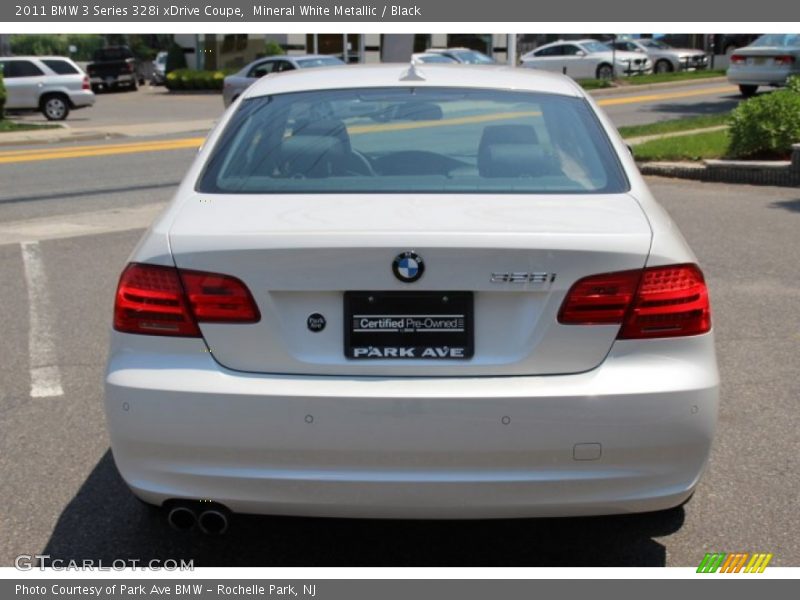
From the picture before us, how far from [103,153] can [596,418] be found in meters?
18.3

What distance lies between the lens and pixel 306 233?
11.7 ft

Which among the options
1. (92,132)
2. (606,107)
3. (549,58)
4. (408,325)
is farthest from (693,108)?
(408,325)

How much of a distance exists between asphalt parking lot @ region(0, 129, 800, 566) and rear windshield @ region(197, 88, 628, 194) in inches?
50.8

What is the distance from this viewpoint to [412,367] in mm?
3553

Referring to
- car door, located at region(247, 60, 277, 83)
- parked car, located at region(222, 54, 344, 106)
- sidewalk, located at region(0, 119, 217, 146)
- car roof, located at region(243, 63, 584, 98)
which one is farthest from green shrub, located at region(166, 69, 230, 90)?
car roof, located at region(243, 63, 584, 98)

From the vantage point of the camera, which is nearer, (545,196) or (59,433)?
(545,196)

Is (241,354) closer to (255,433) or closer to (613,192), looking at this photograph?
(255,433)

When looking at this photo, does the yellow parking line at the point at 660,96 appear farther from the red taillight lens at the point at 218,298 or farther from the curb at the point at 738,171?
the red taillight lens at the point at 218,298

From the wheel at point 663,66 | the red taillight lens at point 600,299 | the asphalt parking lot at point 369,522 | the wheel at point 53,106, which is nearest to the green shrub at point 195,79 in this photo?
the wheel at point 53,106

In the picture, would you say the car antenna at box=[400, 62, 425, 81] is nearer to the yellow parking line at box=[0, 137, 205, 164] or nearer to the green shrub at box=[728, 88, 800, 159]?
the green shrub at box=[728, 88, 800, 159]

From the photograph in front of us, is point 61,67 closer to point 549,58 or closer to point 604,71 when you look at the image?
point 549,58

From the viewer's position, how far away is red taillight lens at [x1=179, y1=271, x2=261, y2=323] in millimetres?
3570

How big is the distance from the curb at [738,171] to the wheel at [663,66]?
3007 centimetres

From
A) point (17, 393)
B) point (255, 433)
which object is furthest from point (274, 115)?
point (17, 393)
